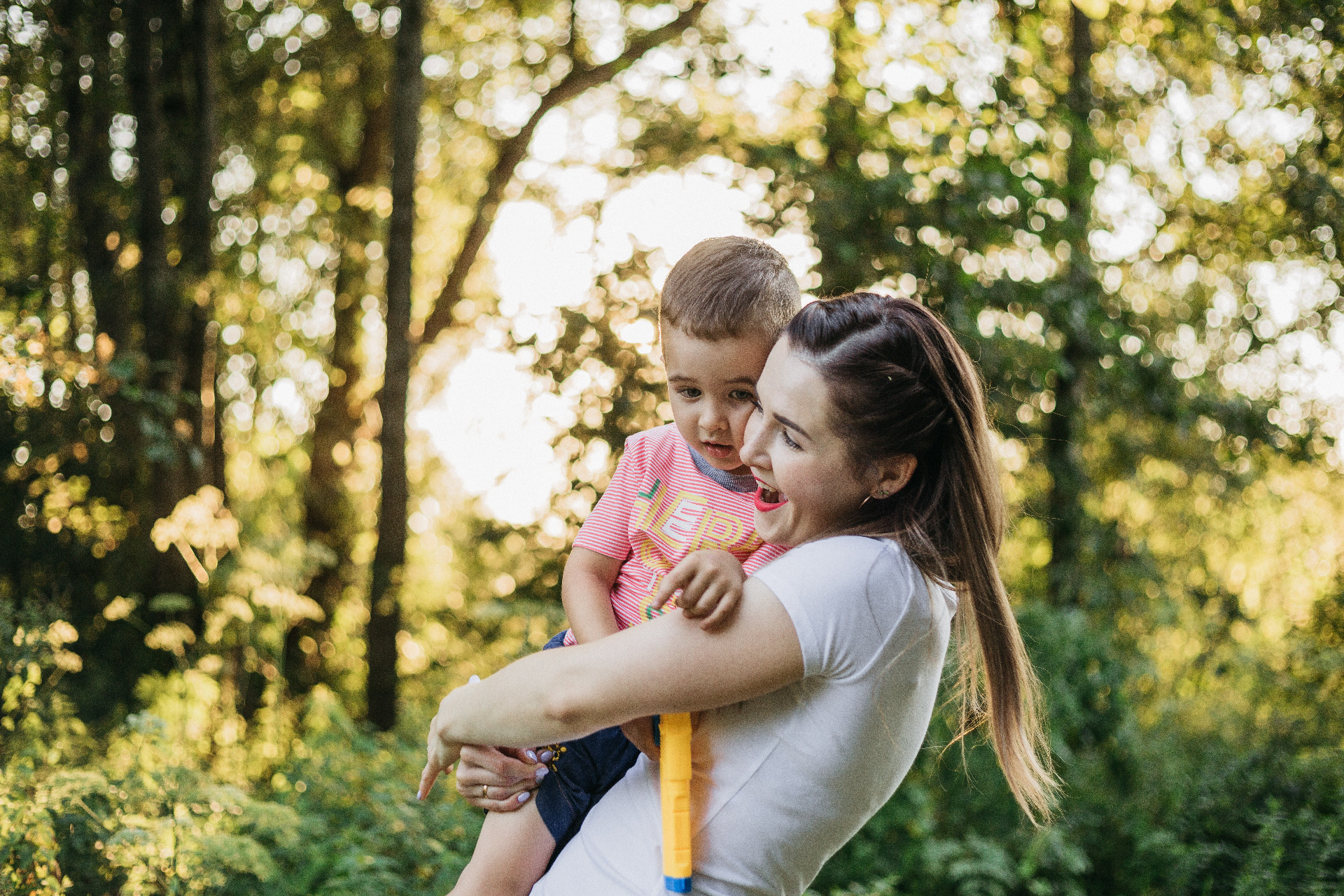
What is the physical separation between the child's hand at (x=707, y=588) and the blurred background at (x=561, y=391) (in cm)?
199

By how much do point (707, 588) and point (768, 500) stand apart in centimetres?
32

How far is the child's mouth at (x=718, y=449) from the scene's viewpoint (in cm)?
166

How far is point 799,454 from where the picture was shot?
4.33 feet

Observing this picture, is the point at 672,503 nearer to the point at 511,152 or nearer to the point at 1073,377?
the point at 1073,377

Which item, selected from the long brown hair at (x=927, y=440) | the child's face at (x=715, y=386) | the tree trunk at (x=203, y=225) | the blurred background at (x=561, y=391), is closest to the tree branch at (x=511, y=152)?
the blurred background at (x=561, y=391)

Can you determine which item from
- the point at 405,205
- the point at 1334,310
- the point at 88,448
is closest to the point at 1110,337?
the point at 1334,310

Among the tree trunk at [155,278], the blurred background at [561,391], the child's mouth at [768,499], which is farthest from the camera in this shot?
the tree trunk at [155,278]

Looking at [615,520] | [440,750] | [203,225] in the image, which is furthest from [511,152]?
[440,750]

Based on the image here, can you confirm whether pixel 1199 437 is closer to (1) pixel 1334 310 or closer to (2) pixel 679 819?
(1) pixel 1334 310

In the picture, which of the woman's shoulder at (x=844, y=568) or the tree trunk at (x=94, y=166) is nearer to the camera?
the woman's shoulder at (x=844, y=568)

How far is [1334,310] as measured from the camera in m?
5.86

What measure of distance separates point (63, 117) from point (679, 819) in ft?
18.4

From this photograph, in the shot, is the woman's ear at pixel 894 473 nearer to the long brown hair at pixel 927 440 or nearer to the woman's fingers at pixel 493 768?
the long brown hair at pixel 927 440

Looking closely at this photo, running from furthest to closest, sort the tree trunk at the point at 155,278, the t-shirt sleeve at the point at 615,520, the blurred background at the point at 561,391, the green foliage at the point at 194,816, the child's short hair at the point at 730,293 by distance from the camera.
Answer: the tree trunk at the point at 155,278, the blurred background at the point at 561,391, the green foliage at the point at 194,816, the t-shirt sleeve at the point at 615,520, the child's short hair at the point at 730,293
